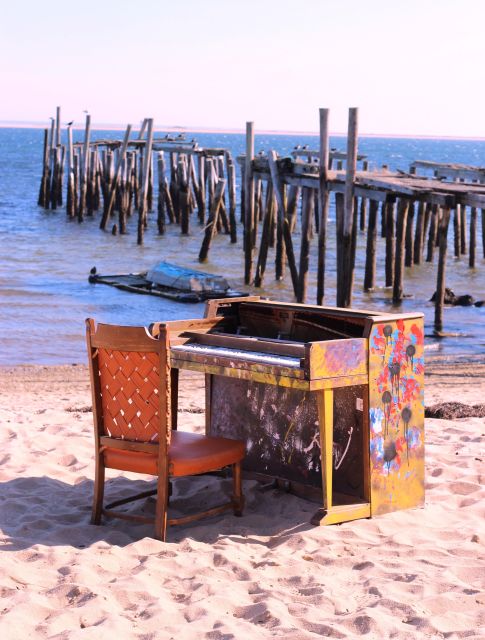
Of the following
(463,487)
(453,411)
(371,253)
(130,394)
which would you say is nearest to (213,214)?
(371,253)

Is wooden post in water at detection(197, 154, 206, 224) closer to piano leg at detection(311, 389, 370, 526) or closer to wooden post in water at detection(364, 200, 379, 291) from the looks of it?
wooden post in water at detection(364, 200, 379, 291)

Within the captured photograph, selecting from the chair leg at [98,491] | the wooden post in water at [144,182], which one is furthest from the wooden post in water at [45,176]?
the chair leg at [98,491]

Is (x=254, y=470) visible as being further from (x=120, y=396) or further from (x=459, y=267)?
(x=459, y=267)

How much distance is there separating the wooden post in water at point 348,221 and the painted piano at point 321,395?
27.3 feet

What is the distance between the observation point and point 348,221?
14203 mm

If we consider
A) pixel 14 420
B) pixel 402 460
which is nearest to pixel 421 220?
pixel 14 420

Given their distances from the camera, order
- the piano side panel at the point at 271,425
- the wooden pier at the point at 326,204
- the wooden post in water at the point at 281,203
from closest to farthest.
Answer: the piano side panel at the point at 271,425 → the wooden pier at the point at 326,204 → the wooden post in water at the point at 281,203

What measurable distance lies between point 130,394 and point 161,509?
538mm

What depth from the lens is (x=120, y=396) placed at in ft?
15.9

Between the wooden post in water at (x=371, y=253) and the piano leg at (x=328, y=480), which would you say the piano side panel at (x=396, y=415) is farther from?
the wooden post in water at (x=371, y=253)

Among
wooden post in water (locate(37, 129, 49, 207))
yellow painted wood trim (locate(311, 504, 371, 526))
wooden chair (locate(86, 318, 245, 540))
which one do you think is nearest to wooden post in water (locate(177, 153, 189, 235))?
wooden post in water (locate(37, 129, 49, 207))

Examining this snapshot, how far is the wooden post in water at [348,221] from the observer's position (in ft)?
45.6

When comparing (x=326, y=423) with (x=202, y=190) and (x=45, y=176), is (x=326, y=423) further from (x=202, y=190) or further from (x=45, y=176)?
(x=45, y=176)

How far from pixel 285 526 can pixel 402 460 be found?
653 mm
